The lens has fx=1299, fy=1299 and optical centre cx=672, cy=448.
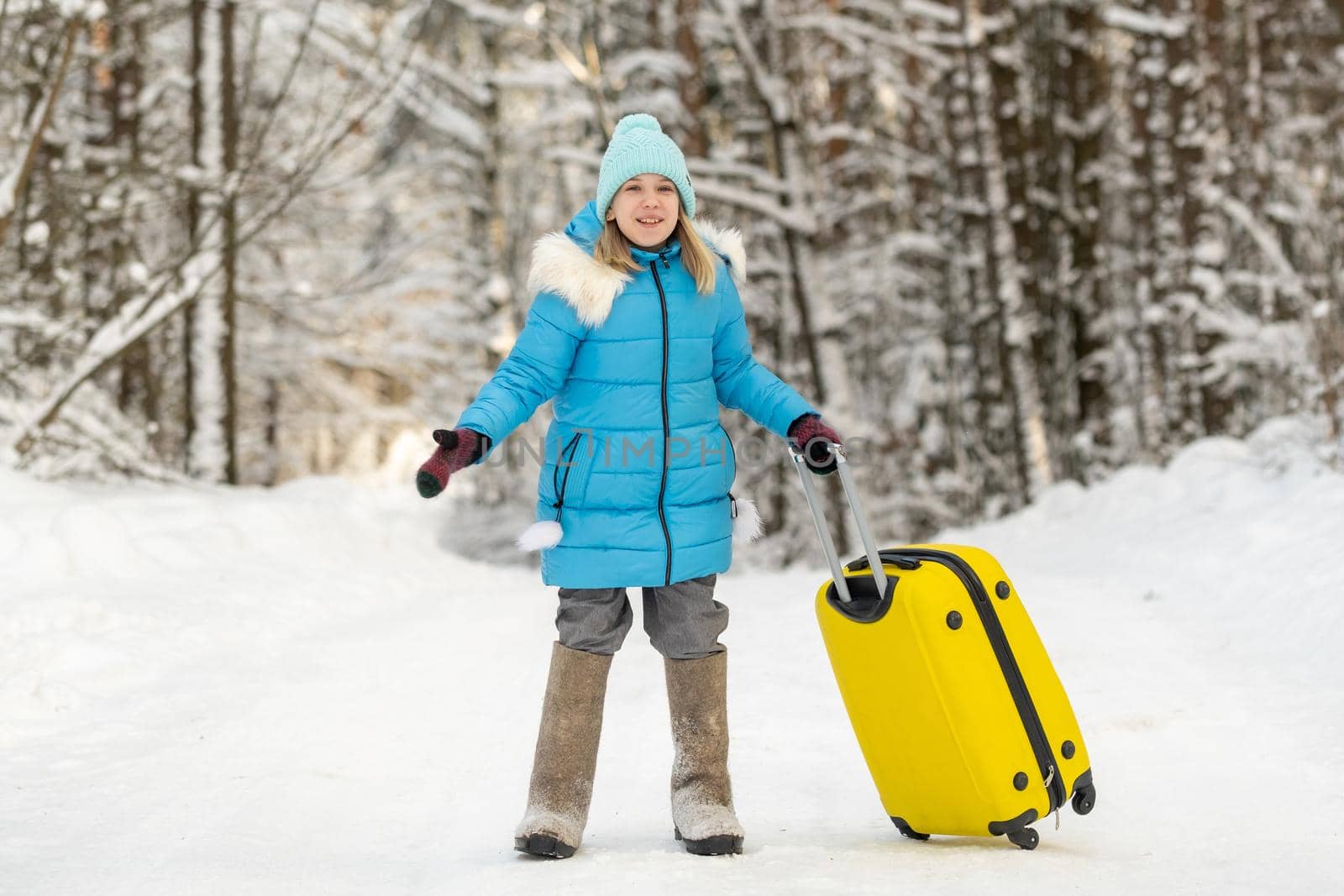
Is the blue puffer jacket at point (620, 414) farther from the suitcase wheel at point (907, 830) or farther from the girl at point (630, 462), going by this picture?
the suitcase wheel at point (907, 830)

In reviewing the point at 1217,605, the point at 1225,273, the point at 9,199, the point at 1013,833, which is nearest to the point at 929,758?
the point at 1013,833

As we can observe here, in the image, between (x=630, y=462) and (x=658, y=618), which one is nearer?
(x=630, y=462)

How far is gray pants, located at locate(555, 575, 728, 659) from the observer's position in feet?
10.2

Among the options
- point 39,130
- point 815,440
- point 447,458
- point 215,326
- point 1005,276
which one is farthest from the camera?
point 1005,276

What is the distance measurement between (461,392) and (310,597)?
13958 millimetres

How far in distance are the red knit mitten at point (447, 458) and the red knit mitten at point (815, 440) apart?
0.75m

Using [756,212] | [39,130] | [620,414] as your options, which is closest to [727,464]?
[620,414]

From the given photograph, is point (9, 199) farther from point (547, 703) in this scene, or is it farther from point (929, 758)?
point (929, 758)

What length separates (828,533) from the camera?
119 inches

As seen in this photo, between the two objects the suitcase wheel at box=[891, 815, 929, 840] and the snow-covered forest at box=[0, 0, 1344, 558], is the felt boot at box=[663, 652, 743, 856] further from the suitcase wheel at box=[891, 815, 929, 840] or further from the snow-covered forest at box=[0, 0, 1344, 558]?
the snow-covered forest at box=[0, 0, 1344, 558]

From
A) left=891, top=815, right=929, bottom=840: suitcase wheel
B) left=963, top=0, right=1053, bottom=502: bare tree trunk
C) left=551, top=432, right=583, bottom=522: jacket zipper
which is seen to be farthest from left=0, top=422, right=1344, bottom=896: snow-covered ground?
left=963, top=0, right=1053, bottom=502: bare tree trunk

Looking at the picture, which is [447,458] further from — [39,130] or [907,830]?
[39,130]

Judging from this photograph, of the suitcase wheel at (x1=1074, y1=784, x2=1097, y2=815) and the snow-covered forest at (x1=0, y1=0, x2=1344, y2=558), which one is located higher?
the snow-covered forest at (x1=0, y1=0, x2=1344, y2=558)

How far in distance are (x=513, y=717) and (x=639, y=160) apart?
7.05 feet
